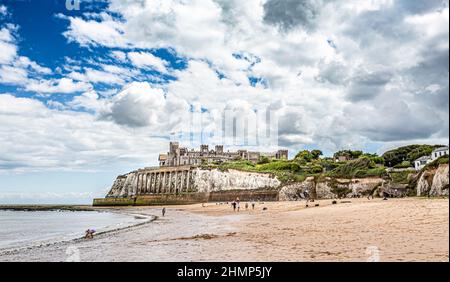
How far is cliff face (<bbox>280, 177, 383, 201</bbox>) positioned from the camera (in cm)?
5675

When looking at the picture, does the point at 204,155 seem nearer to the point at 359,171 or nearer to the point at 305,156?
the point at 305,156

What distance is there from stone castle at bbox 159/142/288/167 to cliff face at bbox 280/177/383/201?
56.5m

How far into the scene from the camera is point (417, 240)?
1117 centimetres

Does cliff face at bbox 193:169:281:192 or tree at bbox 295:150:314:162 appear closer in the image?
cliff face at bbox 193:169:281:192

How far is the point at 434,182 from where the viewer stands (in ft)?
133

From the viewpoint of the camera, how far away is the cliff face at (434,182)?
38250 mm

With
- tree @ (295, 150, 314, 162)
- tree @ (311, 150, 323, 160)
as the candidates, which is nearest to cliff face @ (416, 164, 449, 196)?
tree @ (295, 150, 314, 162)

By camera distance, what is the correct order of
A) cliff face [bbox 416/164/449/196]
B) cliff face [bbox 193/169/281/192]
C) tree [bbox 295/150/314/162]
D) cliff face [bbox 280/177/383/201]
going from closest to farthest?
cliff face [bbox 416/164/449/196]
cliff face [bbox 280/177/383/201]
cliff face [bbox 193/169/281/192]
tree [bbox 295/150/314/162]

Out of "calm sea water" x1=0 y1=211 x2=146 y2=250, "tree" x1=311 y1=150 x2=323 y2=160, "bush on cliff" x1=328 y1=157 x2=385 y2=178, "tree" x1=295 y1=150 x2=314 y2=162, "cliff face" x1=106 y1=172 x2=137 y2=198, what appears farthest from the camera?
"tree" x1=311 y1=150 x2=323 y2=160

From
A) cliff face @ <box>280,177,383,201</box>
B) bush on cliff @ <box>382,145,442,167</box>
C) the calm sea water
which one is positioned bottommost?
the calm sea water

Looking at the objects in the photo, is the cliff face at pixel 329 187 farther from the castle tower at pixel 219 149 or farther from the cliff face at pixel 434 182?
the castle tower at pixel 219 149

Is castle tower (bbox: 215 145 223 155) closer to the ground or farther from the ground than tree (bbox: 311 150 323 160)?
farther from the ground

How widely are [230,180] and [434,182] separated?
4346 centimetres

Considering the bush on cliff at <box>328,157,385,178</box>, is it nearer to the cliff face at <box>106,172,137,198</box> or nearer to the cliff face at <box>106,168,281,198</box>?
the cliff face at <box>106,168,281,198</box>
